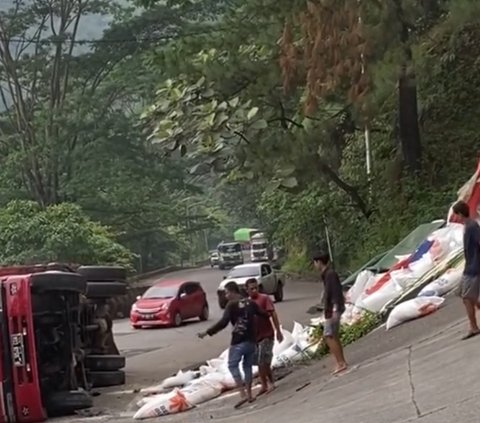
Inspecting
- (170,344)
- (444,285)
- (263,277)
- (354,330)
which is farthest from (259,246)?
(444,285)

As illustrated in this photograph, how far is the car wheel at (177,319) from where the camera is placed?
32562 millimetres

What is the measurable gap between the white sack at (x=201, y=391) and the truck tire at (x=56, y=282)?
A: 2.21 metres

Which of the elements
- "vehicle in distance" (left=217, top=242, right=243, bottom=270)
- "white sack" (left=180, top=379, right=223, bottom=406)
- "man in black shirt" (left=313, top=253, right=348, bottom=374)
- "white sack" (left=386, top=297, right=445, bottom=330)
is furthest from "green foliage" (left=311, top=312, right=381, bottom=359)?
"vehicle in distance" (left=217, top=242, right=243, bottom=270)

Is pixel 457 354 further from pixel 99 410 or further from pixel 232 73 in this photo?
pixel 232 73

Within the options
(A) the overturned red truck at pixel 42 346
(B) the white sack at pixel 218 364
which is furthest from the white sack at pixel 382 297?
(A) the overturned red truck at pixel 42 346

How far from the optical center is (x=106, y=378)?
18.5 metres

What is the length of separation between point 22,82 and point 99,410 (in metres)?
35.2

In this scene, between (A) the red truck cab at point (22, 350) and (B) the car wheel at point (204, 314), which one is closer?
(A) the red truck cab at point (22, 350)

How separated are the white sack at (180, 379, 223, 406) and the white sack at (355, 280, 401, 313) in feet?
10.6

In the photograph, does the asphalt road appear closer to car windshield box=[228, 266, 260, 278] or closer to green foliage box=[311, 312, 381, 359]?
car windshield box=[228, 266, 260, 278]

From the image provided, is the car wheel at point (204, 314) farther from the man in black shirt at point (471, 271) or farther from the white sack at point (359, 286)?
the man in black shirt at point (471, 271)

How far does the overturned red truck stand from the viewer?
47.4 feet

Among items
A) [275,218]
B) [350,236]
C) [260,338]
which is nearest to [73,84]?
[275,218]

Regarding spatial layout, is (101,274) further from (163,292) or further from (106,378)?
(163,292)
